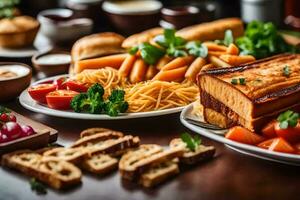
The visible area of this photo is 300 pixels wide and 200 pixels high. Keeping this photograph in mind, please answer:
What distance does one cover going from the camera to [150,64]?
3330mm

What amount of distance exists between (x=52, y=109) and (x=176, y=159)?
77 centimetres

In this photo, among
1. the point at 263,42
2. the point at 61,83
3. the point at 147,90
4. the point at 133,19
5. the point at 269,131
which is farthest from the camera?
the point at 133,19

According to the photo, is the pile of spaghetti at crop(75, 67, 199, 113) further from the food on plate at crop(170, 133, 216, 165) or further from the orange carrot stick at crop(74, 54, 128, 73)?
the food on plate at crop(170, 133, 216, 165)

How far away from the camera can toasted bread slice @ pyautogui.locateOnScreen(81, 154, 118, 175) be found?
2.36 m

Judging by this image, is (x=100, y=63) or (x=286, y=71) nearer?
(x=286, y=71)

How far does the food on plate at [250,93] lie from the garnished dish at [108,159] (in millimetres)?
207

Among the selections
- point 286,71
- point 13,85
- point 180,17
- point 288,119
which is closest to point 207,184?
point 288,119

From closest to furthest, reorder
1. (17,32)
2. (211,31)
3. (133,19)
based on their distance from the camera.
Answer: (211,31) < (17,32) < (133,19)

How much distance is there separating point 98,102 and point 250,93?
0.68 m

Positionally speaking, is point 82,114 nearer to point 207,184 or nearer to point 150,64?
point 150,64

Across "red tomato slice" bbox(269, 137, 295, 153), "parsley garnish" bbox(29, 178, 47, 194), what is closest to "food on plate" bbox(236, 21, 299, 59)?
"red tomato slice" bbox(269, 137, 295, 153)

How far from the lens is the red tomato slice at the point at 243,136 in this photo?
245 cm

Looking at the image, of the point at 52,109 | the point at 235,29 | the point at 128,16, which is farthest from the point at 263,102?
the point at 128,16

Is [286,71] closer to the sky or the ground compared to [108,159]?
closer to the sky
